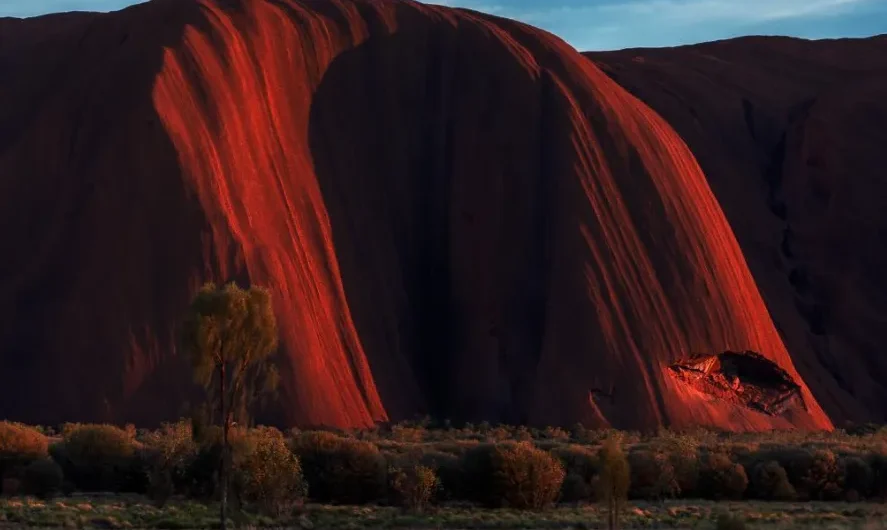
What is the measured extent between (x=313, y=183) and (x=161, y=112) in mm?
6624

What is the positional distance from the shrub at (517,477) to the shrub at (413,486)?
1.26 metres

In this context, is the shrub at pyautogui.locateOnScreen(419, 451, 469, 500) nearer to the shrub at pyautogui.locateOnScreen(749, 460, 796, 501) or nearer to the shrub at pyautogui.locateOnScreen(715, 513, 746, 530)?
the shrub at pyautogui.locateOnScreen(749, 460, 796, 501)

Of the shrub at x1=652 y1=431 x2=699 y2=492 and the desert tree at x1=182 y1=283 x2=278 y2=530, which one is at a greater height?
the desert tree at x1=182 y1=283 x2=278 y2=530

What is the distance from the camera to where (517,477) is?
96.8 ft

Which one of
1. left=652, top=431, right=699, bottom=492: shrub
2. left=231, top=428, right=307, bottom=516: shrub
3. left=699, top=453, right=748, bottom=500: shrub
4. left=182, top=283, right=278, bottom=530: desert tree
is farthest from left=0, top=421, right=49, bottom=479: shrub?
left=699, top=453, right=748, bottom=500: shrub

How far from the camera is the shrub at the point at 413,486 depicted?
28.6 metres

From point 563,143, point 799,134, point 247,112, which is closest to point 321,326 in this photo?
point 247,112

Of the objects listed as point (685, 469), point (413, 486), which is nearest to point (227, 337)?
point (413, 486)

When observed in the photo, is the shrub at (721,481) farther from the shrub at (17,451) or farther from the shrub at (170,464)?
the shrub at (17,451)

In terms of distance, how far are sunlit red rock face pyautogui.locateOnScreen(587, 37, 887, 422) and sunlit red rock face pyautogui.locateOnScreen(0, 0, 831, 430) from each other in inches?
256

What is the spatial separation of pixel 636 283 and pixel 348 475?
68.5 ft

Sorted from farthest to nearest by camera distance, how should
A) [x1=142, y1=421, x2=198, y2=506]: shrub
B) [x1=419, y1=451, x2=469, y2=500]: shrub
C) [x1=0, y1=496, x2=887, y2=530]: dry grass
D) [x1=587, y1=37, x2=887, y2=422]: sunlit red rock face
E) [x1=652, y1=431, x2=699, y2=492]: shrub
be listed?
1. [x1=587, y1=37, x2=887, y2=422]: sunlit red rock face
2. [x1=652, y1=431, x2=699, y2=492]: shrub
3. [x1=419, y1=451, x2=469, y2=500]: shrub
4. [x1=142, y1=421, x2=198, y2=506]: shrub
5. [x1=0, y1=496, x2=887, y2=530]: dry grass

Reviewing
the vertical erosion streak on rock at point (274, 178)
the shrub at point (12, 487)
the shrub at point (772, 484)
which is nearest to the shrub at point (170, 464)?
the shrub at point (12, 487)

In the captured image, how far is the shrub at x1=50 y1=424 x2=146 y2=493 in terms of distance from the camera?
31.1 meters
